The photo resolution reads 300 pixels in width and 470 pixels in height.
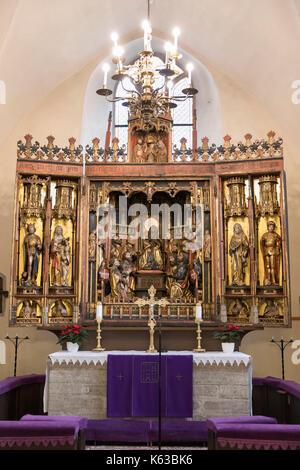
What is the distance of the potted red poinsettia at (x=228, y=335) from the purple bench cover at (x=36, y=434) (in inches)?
186

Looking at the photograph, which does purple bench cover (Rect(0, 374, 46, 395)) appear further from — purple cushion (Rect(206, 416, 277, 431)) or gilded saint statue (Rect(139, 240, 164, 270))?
purple cushion (Rect(206, 416, 277, 431))

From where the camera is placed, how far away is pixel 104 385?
29.2 feet

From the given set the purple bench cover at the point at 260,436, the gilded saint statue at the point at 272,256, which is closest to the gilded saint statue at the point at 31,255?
the gilded saint statue at the point at 272,256

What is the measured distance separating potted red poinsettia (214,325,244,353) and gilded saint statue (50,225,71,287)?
12.2 feet

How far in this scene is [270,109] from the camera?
13531 millimetres

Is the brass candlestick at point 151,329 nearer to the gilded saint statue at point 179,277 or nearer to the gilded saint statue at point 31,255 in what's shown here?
the gilded saint statue at point 179,277

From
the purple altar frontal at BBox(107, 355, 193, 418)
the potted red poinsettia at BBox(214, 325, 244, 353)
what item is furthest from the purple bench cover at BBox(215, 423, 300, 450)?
the potted red poinsettia at BBox(214, 325, 244, 353)

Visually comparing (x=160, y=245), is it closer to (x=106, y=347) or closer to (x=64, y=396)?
(x=106, y=347)

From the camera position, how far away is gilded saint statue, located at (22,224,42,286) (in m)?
10.7

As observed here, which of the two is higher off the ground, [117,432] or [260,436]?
[260,436]

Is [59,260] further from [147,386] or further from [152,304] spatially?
[147,386]

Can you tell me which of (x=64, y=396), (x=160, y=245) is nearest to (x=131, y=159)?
(x=160, y=245)

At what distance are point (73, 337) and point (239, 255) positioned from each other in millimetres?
4203

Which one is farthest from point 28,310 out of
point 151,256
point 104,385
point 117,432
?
point 117,432
